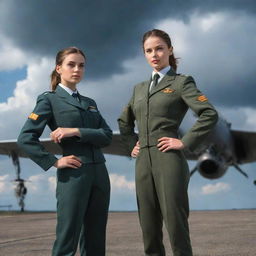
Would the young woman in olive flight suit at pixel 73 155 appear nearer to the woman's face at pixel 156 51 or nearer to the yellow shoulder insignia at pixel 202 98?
the woman's face at pixel 156 51

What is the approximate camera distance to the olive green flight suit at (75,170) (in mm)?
2650

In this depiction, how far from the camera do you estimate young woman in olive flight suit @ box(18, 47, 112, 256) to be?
265cm

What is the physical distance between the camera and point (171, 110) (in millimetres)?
2879

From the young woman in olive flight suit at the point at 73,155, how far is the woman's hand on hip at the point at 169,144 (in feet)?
1.09

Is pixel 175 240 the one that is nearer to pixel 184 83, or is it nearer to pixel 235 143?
pixel 184 83

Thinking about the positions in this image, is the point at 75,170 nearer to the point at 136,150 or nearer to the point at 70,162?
the point at 70,162

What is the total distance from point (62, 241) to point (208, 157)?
42.7 feet

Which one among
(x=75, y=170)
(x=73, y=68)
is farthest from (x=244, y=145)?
(x=75, y=170)

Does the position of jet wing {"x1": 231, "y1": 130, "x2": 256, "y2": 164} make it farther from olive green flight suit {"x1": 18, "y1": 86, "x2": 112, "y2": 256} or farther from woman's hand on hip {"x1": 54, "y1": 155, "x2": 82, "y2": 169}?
woman's hand on hip {"x1": 54, "y1": 155, "x2": 82, "y2": 169}

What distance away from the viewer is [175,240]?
276 centimetres

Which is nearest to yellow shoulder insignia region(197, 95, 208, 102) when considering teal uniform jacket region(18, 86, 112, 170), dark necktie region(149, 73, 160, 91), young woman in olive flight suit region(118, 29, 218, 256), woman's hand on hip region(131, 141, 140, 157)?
young woman in olive flight suit region(118, 29, 218, 256)

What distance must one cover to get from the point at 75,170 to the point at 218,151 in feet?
47.6

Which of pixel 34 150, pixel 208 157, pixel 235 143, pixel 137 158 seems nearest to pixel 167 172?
pixel 137 158

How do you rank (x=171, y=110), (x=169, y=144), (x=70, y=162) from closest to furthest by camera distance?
(x=70, y=162)
(x=169, y=144)
(x=171, y=110)
